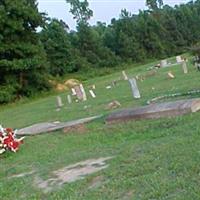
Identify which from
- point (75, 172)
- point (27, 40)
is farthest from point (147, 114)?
point (27, 40)

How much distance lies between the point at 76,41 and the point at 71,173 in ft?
140

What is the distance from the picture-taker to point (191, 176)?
193 inches

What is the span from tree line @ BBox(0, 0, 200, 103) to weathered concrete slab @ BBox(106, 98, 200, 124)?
23.1 feet

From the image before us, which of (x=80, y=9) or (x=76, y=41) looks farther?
(x=80, y=9)

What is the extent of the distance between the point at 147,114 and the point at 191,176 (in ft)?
15.0

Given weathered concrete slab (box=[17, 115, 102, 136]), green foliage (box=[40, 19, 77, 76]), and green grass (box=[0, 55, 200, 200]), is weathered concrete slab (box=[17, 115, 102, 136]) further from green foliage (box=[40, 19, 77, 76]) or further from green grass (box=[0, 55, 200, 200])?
green foliage (box=[40, 19, 77, 76])

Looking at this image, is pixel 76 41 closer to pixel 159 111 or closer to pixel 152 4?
pixel 152 4

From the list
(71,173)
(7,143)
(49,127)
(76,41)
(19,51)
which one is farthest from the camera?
(76,41)

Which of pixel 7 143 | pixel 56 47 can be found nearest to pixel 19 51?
pixel 56 47

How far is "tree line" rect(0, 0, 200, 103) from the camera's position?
1188 inches

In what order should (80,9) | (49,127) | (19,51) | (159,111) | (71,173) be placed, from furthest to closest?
(80,9) → (19,51) → (49,127) → (159,111) → (71,173)

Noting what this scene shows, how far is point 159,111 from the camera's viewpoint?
9.32m

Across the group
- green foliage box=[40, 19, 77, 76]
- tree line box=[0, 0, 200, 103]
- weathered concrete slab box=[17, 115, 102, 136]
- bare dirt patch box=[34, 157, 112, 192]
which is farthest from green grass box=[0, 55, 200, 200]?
green foliage box=[40, 19, 77, 76]

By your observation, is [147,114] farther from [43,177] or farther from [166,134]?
[43,177]
